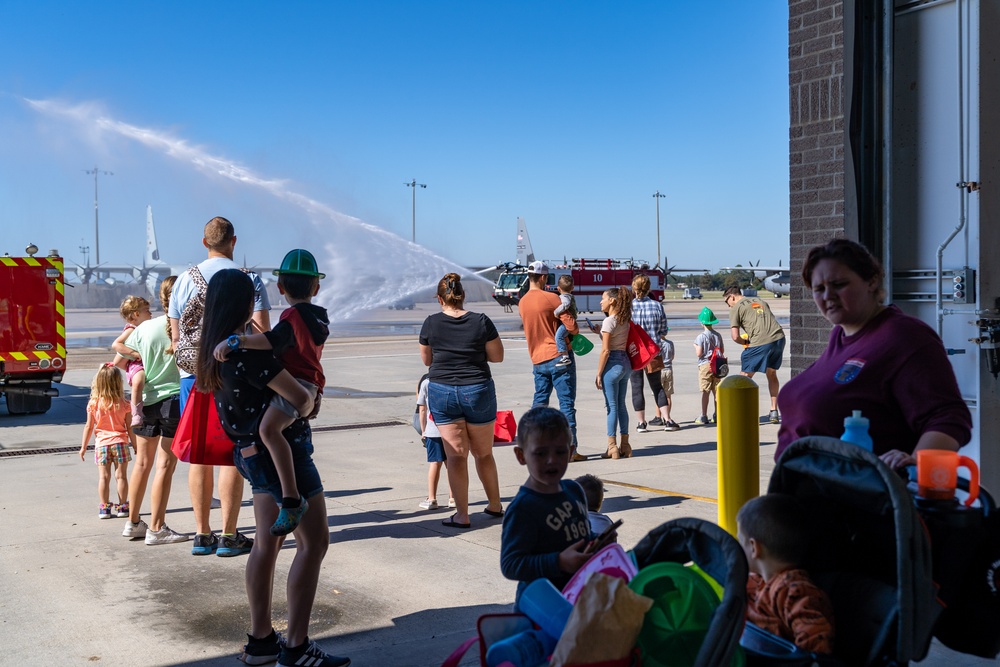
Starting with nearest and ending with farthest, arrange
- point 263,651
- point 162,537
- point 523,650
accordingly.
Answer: point 523,650 < point 263,651 < point 162,537

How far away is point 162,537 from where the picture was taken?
6.82 metres

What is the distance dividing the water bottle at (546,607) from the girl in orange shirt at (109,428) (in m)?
5.09

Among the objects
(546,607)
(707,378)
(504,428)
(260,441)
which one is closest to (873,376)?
(546,607)

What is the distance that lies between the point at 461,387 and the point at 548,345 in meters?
2.41

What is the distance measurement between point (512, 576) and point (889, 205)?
3.70 m

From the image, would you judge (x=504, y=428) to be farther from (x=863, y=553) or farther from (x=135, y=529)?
(x=863, y=553)

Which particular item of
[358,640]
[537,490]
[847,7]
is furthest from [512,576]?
[847,7]

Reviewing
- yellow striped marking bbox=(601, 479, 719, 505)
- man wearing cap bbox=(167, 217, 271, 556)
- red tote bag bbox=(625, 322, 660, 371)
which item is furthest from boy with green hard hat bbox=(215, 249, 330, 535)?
red tote bag bbox=(625, 322, 660, 371)

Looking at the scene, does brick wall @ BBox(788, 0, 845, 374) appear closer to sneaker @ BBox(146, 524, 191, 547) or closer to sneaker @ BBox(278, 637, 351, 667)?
sneaker @ BBox(278, 637, 351, 667)

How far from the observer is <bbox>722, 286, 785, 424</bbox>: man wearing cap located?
1199cm

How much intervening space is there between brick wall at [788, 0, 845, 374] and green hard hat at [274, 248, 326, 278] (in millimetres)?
3014

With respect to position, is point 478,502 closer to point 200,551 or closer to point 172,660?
point 200,551

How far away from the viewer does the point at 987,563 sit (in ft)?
9.38

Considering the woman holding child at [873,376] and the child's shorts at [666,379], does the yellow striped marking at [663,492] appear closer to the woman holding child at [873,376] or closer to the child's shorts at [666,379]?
the child's shorts at [666,379]
